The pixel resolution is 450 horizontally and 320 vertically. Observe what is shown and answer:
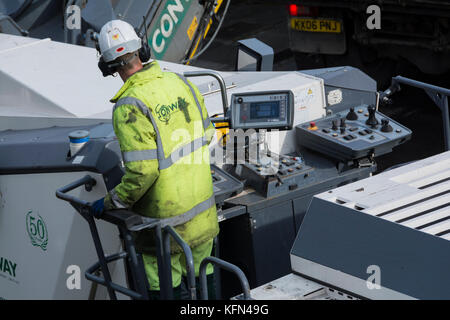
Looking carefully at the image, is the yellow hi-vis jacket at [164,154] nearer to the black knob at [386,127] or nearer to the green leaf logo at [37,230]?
the green leaf logo at [37,230]

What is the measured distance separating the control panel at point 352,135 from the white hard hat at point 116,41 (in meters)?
1.19

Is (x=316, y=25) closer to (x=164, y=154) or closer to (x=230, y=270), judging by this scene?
(x=164, y=154)

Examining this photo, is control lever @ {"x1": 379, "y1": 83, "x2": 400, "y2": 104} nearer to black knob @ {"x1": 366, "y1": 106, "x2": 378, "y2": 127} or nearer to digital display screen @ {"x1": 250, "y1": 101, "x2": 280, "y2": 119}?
black knob @ {"x1": 366, "y1": 106, "x2": 378, "y2": 127}

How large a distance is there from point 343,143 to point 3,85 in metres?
1.80

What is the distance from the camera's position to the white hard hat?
132 inches

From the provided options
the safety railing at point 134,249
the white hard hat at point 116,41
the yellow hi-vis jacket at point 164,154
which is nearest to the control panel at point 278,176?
the yellow hi-vis jacket at point 164,154

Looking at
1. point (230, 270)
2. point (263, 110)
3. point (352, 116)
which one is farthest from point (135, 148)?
point (352, 116)

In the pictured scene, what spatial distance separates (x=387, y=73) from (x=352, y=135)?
3549 mm

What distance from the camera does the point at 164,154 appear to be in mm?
3289

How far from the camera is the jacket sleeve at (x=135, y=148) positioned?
320cm

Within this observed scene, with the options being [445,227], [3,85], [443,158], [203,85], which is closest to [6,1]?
[3,85]

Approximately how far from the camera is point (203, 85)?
14.6ft

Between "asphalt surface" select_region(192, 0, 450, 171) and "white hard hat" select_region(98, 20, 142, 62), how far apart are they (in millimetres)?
3543
